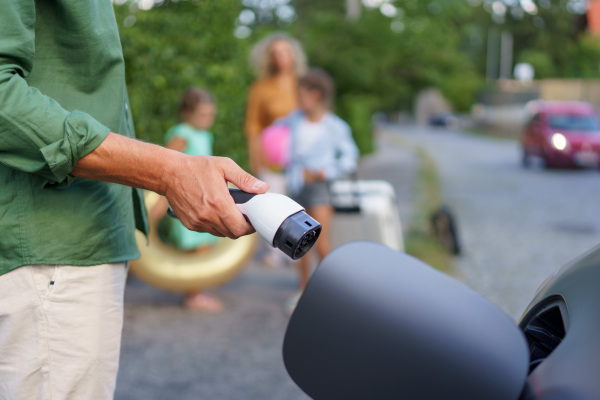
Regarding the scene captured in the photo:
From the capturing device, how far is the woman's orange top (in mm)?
5672

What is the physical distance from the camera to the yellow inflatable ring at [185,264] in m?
4.73

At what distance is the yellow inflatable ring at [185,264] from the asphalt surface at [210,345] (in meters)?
0.23

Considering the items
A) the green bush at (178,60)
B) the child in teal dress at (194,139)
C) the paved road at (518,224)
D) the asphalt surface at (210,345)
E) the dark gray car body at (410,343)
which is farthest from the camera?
the green bush at (178,60)

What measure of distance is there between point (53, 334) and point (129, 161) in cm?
45

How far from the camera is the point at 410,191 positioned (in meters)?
12.3

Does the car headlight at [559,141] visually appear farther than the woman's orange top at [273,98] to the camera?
Yes

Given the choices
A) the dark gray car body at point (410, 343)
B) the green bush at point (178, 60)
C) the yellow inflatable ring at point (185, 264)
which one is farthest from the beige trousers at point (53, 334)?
the green bush at point (178, 60)

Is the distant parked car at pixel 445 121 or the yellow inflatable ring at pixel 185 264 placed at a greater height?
the yellow inflatable ring at pixel 185 264

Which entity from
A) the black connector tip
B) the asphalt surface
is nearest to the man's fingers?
the black connector tip

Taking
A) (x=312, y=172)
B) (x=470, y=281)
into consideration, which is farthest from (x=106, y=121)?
Result: (x=470, y=281)

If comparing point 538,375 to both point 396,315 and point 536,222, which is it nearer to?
point 396,315

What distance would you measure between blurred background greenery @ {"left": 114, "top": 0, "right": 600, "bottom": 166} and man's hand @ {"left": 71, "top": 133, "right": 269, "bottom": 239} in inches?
185

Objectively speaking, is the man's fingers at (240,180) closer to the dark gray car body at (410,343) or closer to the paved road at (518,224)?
the dark gray car body at (410,343)

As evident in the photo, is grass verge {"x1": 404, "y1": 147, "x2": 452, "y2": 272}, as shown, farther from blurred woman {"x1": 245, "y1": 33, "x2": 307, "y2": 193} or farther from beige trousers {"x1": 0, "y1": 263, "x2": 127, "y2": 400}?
beige trousers {"x1": 0, "y1": 263, "x2": 127, "y2": 400}
